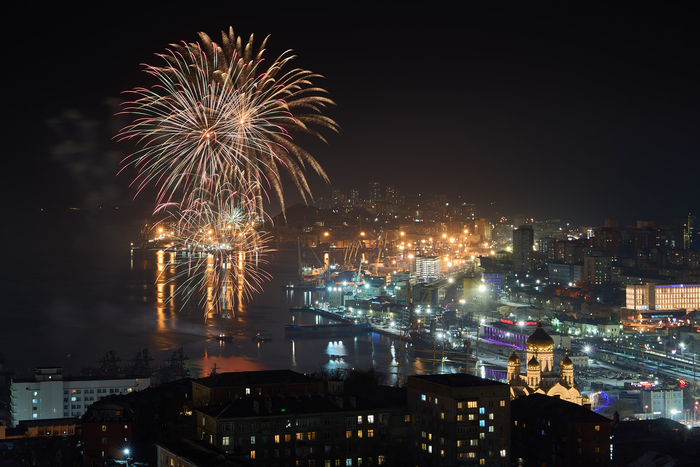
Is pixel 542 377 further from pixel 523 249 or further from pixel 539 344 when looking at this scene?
pixel 523 249

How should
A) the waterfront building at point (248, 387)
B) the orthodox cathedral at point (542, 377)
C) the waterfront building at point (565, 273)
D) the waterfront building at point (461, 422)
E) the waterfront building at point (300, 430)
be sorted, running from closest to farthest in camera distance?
the waterfront building at point (300, 430) < the waterfront building at point (461, 422) < the waterfront building at point (248, 387) < the orthodox cathedral at point (542, 377) < the waterfront building at point (565, 273)

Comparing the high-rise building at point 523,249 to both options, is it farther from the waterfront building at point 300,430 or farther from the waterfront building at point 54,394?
the waterfront building at point 300,430

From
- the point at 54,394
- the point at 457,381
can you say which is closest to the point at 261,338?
the point at 54,394

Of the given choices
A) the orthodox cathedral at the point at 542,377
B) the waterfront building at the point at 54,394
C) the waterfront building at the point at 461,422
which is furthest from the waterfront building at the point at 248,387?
the waterfront building at the point at 54,394

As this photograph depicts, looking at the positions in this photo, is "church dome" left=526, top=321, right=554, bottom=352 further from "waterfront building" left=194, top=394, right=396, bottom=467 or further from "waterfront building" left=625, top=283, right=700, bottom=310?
"waterfront building" left=625, top=283, right=700, bottom=310

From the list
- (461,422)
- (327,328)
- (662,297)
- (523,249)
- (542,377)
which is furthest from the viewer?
(523,249)

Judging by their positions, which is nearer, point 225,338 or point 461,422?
point 461,422

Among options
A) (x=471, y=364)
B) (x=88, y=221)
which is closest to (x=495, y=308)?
(x=471, y=364)
